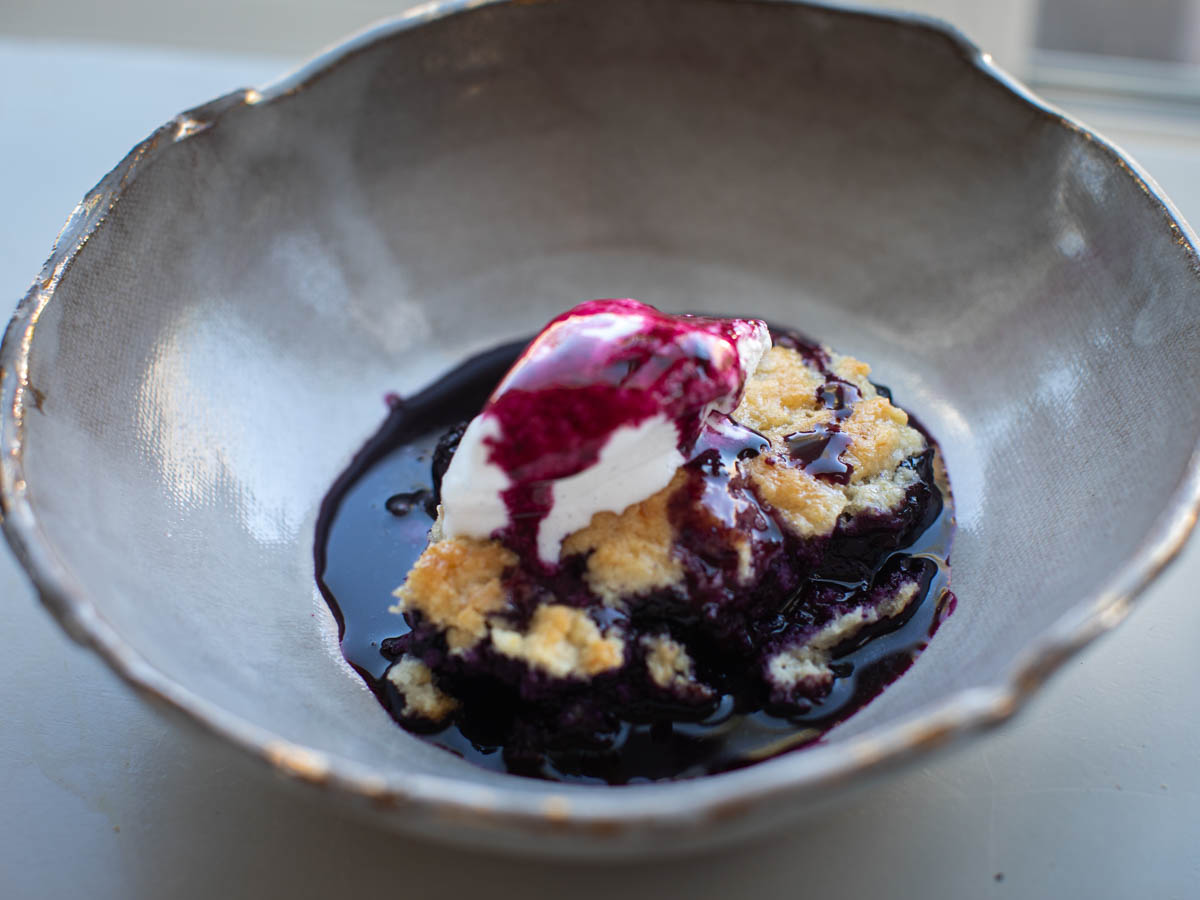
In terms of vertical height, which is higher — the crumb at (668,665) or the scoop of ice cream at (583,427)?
the scoop of ice cream at (583,427)

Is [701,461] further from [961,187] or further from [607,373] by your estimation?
[961,187]

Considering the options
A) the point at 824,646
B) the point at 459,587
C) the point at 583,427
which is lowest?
the point at 824,646

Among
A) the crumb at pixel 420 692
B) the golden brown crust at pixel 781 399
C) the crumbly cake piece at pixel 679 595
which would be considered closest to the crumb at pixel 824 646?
the crumbly cake piece at pixel 679 595

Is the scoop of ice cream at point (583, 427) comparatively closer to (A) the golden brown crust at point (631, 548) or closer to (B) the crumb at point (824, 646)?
(A) the golden brown crust at point (631, 548)

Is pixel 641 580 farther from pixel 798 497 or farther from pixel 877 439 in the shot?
pixel 877 439

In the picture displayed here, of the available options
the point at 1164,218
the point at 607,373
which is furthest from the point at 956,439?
the point at 607,373

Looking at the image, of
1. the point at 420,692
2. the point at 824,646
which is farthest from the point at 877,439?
the point at 420,692

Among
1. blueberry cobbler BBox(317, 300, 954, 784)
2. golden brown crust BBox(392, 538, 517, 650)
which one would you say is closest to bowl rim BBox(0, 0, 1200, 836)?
blueberry cobbler BBox(317, 300, 954, 784)
